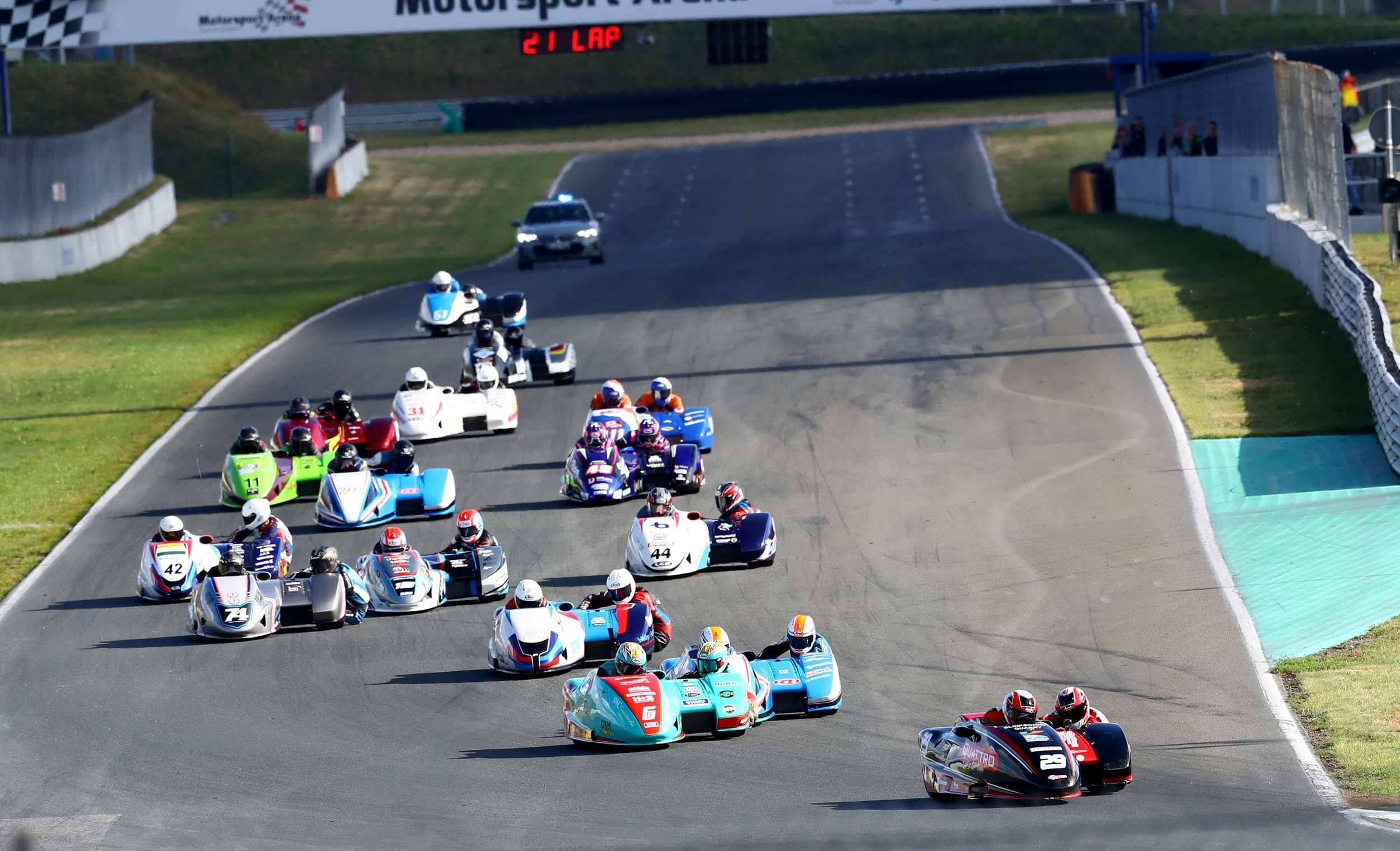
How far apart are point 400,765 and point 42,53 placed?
63.5 meters

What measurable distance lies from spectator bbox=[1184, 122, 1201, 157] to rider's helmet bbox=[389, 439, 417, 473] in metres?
25.7

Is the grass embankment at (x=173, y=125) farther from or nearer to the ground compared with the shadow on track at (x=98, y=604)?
farther from the ground

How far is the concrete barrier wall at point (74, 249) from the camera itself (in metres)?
46.9

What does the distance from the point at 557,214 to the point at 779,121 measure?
29841 mm

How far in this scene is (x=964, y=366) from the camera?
30.4m

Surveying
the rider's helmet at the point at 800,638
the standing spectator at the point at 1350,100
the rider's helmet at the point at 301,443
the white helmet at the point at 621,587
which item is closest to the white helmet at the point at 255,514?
the rider's helmet at the point at 301,443

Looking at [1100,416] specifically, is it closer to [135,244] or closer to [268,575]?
[268,575]

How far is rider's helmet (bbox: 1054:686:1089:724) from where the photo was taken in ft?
43.6

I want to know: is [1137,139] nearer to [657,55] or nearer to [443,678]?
[443,678]

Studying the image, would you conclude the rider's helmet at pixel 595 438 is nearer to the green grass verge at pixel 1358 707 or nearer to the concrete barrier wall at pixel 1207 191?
the green grass verge at pixel 1358 707

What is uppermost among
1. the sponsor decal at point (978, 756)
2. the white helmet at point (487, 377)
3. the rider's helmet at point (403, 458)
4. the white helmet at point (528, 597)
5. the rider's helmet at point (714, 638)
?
the white helmet at point (487, 377)

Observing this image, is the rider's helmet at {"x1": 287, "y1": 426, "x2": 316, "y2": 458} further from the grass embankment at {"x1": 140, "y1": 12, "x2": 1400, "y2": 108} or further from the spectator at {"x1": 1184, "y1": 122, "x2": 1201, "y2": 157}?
the grass embankment at {"x1": 140, "y1": 12, "x2": 1400, "y2": 108}

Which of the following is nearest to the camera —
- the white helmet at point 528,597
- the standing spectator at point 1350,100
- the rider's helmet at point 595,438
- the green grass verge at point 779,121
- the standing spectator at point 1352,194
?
the white helmet at point 528,597

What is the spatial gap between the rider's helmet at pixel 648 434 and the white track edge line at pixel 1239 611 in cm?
687
